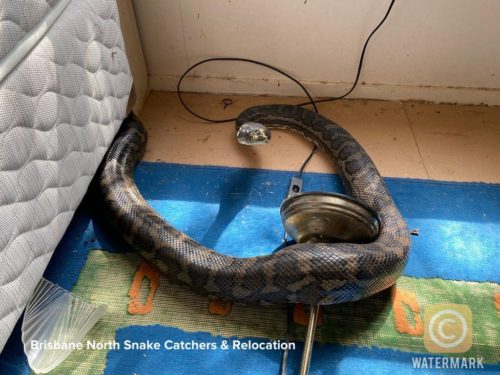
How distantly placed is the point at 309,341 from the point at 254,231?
0.47 m

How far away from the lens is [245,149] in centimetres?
177

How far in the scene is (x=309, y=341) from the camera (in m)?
1.09

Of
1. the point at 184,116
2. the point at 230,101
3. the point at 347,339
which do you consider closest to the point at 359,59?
the point at 230,101

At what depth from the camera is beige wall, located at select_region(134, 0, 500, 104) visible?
1.76m

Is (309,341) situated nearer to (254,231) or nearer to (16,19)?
(254,231)

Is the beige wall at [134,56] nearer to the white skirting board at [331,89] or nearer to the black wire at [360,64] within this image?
the white skirting board at [331,89]

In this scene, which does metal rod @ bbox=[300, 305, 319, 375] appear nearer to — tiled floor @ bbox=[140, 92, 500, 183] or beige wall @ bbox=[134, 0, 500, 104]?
tiled floor @ bbox=[140, 92, 500, 183]

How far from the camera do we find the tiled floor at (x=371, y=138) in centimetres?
170

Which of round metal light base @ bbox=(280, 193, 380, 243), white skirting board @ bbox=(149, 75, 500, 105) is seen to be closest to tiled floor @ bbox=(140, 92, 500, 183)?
white skirting board @ bbox=(149, 75, 500, 105)

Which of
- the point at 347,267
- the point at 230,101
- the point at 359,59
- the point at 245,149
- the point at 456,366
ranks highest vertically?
the point at 359,59

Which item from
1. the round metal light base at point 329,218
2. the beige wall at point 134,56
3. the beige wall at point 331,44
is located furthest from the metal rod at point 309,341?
the beige wall at point 331,44

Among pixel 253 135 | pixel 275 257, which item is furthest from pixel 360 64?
pixel 275 257

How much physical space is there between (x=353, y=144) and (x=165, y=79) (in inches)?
41.8

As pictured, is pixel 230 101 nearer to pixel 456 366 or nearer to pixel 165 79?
pixel 165 79
